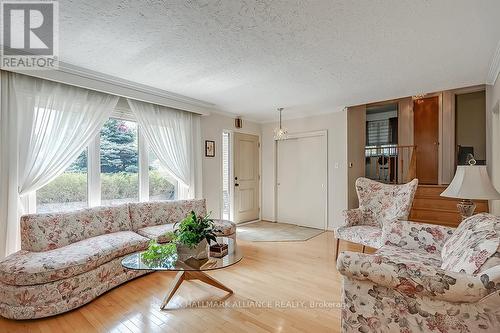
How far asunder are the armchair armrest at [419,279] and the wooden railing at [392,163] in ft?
13.9

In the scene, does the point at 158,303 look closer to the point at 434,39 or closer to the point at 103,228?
the point at 103,228

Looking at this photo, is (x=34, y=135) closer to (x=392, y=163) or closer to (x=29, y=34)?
(x=29, y=34)

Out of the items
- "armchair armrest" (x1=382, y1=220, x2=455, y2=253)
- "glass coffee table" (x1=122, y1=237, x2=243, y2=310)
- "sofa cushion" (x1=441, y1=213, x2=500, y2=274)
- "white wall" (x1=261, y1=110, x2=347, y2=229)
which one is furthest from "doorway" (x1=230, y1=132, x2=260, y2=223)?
"sofa cushion" (x1=441, y1=213, x2=500, y2=274)

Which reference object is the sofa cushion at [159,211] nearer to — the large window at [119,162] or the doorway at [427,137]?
the large window at [119,162]

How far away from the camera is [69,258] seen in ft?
7.20

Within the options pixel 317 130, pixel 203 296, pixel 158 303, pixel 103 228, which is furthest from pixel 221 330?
pixel 317 130

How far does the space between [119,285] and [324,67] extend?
10.4 feet

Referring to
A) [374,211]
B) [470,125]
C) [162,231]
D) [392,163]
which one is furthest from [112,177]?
[470,125]

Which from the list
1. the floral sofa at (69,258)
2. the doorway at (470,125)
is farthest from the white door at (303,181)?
the floral sofa at (69,258)

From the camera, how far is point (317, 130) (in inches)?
199

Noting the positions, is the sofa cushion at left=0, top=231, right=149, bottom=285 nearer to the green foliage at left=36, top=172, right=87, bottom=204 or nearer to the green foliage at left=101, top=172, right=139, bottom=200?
the green foliage at left=36, top=172, right=87, bottom=204

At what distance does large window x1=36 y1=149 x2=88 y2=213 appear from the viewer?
111 inches

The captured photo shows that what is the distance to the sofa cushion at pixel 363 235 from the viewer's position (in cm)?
284

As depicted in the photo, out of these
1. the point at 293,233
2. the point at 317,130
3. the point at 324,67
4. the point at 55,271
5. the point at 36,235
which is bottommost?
the point at 293,233
